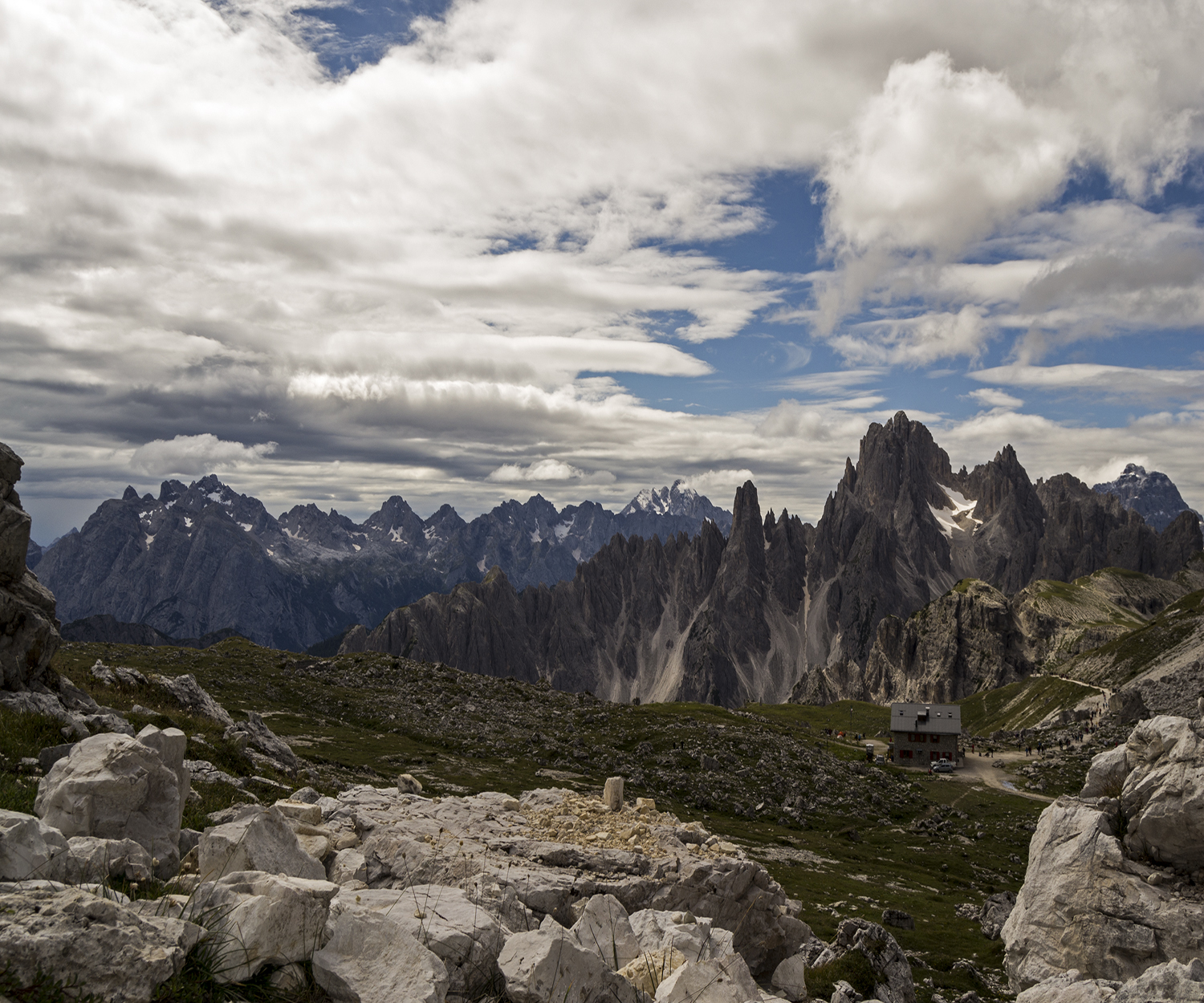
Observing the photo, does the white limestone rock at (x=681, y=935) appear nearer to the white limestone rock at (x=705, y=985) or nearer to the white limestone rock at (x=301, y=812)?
the white limestone rock at (x=705, y=985)

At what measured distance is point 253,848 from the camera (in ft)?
49.5

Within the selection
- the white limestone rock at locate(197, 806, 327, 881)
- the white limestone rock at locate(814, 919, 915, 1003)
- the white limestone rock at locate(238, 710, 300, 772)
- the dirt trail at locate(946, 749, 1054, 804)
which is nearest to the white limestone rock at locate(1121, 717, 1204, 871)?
the white limestone rock at locate(814, 919, 915, 1003)

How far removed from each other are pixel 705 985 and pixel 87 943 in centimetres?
1171

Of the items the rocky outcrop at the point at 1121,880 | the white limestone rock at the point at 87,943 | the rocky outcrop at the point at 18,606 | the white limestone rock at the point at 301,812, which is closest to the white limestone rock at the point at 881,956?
the rocky outcrop at the point at 1121,880

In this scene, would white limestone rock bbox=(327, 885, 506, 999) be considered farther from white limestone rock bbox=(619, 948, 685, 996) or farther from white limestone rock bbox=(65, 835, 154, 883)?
white limestone rock bbox=(65, 835, 154, 883)

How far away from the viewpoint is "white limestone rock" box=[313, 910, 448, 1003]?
11797 millimetres

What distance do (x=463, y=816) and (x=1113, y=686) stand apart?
200410mm

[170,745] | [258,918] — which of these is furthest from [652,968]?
[170,745]

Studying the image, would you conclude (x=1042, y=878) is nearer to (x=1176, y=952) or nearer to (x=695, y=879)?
(x=1176, y=952)

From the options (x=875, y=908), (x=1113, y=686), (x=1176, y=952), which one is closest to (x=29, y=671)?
(x=1176, y=952)

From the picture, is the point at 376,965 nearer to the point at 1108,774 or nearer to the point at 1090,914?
the point at 1090,914

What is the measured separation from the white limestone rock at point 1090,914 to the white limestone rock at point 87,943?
38.2 metres

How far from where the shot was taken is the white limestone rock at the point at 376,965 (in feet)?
38.7

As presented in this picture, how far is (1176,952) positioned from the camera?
104 ft
